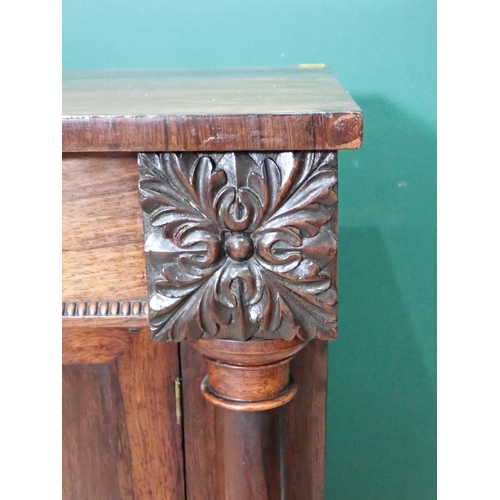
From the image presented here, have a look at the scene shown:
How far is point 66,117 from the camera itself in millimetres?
342

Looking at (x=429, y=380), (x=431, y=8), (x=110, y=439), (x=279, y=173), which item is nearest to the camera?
(x=279, y=173)

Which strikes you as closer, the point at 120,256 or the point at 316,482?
the point at 120,256

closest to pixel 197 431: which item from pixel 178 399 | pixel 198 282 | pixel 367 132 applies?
pixel 178 399

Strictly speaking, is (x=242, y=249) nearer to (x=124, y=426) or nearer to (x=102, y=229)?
(x=102, y=229)

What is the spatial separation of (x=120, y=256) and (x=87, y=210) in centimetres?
4

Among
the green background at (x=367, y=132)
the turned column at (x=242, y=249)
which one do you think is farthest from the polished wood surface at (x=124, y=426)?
the green background at (x=367, y=132)

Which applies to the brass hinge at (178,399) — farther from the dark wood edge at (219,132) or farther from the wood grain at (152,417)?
the dark wood edge at (219,132)

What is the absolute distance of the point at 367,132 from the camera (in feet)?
2.86

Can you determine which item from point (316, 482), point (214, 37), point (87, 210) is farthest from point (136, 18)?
point (316, 482)

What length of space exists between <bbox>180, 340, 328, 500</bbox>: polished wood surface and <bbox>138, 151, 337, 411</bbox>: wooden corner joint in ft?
0.41

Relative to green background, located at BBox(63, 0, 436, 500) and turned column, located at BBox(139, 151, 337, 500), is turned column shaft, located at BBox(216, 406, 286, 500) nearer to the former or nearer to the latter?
turned column, located at BBox(139, 151, 337, 500)

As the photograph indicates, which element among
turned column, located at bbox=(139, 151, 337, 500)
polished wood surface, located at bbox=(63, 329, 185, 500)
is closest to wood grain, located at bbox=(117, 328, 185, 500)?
polished wood surface, located at bbox=(63, 329, 185, 500)

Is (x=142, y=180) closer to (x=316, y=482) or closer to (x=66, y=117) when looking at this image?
(x=66, y=117)

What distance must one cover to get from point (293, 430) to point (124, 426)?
147 millimetres
